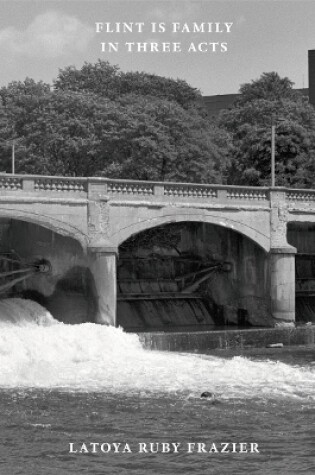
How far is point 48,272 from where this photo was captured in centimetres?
3231

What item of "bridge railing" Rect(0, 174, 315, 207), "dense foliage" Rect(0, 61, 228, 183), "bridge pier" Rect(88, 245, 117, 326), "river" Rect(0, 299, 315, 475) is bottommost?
"river" Rect(0, 299, 315, 475)

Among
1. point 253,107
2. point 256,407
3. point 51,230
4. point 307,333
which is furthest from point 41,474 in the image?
point 253,107

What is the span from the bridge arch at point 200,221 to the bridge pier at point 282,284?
24.1 inches

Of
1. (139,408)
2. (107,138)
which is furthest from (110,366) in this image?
(107,138)

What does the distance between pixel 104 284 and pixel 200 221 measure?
4.96 m

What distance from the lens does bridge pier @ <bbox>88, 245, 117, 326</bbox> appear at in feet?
98.8

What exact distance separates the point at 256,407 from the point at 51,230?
13.8 meters

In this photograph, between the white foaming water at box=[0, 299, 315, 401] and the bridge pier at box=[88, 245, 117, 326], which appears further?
the bridge pier at box=[88, 245, 117, 326]

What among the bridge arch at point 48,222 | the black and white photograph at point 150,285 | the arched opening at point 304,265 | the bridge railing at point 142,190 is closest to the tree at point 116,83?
the black and white photograph at point 150,285

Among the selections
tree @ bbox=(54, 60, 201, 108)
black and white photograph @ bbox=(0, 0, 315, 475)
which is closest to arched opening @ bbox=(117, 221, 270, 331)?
black and white photograph @ bbox=(0, 0, 315, 475)

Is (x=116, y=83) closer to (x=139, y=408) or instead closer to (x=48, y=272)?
(x=48, y=272)

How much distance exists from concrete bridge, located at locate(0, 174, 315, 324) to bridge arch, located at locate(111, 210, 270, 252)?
36 millimetres

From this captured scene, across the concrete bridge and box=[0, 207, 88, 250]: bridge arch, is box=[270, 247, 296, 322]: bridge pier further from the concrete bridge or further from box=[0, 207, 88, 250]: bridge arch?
box=[0, 207, 88, 250]: bridge arch

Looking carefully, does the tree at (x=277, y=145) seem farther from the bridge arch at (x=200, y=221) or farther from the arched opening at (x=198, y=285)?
the bridge arch at (x=200, y=221)
